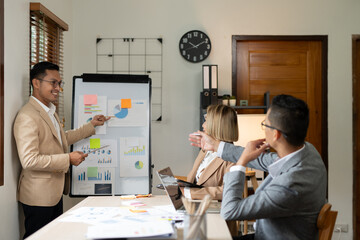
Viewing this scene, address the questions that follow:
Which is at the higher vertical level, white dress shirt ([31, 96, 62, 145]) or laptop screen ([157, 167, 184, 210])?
white dress shirt ([31, 96, 62, 145])

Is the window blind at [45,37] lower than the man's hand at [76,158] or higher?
higher

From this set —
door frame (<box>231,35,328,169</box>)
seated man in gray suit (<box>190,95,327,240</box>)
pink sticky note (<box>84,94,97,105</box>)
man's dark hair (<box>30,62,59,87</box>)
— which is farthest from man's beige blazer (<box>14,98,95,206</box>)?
door frame (<box>231,35,328,169</box>)

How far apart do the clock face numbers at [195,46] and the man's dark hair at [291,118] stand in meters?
2.61

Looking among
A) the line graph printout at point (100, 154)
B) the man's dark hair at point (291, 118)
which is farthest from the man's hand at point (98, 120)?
the man's dark hair at point (291, 118)

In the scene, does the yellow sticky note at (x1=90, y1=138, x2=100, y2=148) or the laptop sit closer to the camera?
the laptop

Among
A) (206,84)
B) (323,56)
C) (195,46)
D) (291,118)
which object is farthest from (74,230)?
(323,56)

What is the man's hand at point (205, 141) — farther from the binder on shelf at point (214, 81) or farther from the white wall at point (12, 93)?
the binder on shelf at point (214, 81)

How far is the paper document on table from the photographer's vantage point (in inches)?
56.0

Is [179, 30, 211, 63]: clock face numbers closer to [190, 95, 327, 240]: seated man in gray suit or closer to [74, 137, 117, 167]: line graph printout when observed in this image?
[74, 137, 117, 167]: line graph printout

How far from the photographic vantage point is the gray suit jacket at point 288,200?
161cm

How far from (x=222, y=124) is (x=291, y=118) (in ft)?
2.90

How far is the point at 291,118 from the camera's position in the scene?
5.45ft

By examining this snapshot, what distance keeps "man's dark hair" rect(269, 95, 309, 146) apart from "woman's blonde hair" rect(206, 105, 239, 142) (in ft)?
2.73

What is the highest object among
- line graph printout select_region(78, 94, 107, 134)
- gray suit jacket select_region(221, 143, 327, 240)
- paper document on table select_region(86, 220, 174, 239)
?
line graph printout select_region(78, 94, 107, 134)
